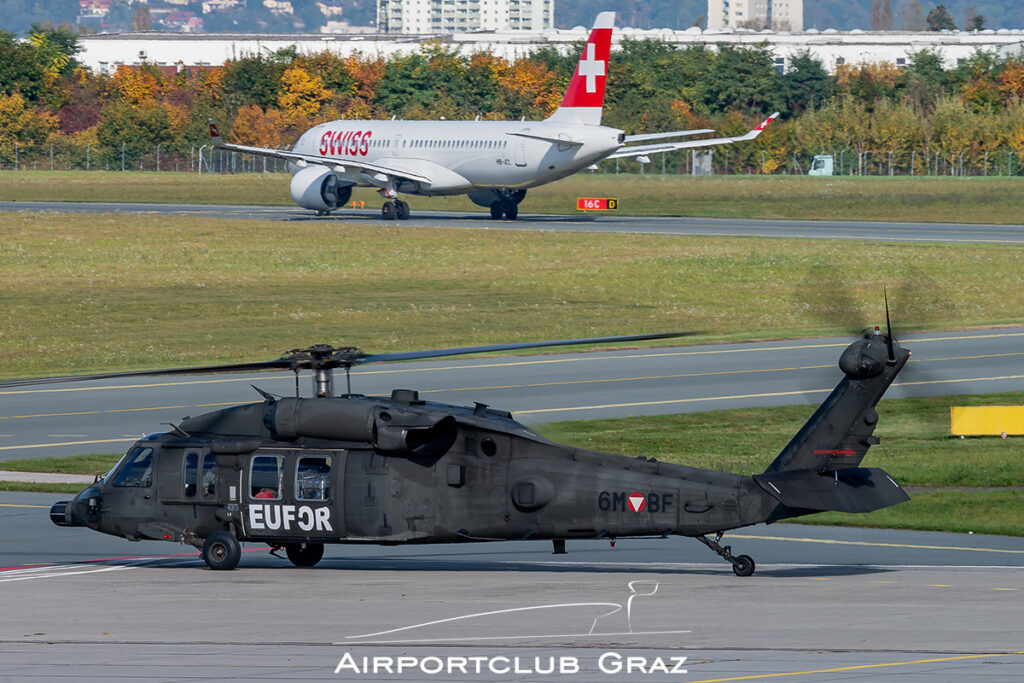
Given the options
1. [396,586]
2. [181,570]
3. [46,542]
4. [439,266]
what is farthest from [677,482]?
[439,266]

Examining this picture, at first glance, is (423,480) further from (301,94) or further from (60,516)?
(301,94)

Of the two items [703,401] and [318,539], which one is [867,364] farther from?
[703,401]

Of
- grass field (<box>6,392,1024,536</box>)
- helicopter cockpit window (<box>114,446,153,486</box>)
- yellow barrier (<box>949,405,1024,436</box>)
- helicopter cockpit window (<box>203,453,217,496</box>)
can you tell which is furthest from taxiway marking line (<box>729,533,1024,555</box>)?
yellow barrier (<box>949,405,1024,436</box>)

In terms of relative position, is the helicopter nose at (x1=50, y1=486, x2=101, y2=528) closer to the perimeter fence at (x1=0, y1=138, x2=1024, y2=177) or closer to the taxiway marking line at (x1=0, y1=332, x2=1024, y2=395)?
the taxiway marking line at (x1=0, y1=332, x2=1024, y2=395)

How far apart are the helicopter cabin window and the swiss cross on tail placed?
192 ft

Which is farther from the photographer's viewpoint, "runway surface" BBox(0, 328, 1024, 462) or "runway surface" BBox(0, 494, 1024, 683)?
"runway surface" BBox(0, 328, 1024, 462)

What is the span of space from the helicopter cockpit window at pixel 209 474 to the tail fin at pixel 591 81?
5823 cm

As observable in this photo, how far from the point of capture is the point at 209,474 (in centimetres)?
2159

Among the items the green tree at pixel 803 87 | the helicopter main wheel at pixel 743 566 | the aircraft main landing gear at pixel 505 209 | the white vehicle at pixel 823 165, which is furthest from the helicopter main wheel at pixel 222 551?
the green tree at pixel 803 87

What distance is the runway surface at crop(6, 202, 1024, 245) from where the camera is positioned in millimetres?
79500

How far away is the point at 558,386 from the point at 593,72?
3874cm

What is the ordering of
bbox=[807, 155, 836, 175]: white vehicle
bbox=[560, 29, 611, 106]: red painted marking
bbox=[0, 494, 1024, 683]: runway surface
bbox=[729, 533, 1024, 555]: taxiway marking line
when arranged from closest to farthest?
bbox=[0, 494, 1024, 683]: runway surface, bbox=[729, 533, 1024, 555]: taxiway marking line, bbox=[560, 29, 611, 106]: red painted marking, bbox=[807, 155, 836, 175]: white vehicle

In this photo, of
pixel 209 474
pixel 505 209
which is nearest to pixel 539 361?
pixel 209 474

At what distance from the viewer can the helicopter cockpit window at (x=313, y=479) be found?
21.0m
